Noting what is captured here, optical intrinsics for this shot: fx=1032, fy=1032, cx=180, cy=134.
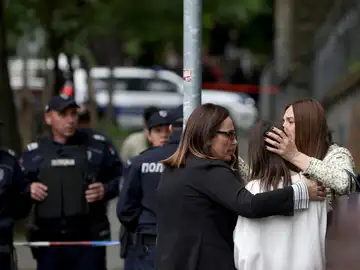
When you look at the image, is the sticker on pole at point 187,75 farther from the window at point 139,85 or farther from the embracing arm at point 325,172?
the window at point 139,85

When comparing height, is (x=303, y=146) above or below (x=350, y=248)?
above

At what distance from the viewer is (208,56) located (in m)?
43.1

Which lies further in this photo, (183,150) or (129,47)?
(129,47)

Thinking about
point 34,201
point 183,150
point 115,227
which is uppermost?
point 183,150

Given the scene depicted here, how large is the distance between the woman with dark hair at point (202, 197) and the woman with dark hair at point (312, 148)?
9 cm

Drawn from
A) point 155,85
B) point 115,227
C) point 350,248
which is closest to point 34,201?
point 350,248

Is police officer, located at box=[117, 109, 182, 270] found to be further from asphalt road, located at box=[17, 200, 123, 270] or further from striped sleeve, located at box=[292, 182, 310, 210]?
asphalt road, located at box=[17, 200, 123, 270]

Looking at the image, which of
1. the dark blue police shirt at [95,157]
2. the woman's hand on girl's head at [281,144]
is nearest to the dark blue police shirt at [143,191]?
the dark blue police shirt at [95,157]

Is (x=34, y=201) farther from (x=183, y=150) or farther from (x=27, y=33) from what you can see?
(x=27, y=33)

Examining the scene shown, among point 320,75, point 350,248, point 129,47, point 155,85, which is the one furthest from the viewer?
point 129,47

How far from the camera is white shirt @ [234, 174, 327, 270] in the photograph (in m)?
4.87

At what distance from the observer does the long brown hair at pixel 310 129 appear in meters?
5.11

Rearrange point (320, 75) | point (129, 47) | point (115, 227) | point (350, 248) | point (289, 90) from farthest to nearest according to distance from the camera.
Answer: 1. point (129, 47)
2. point (289, 90)
3. point (320, 75)
4. point (115, 227)
5. point (350, 248)

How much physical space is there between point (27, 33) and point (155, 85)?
8848mm
